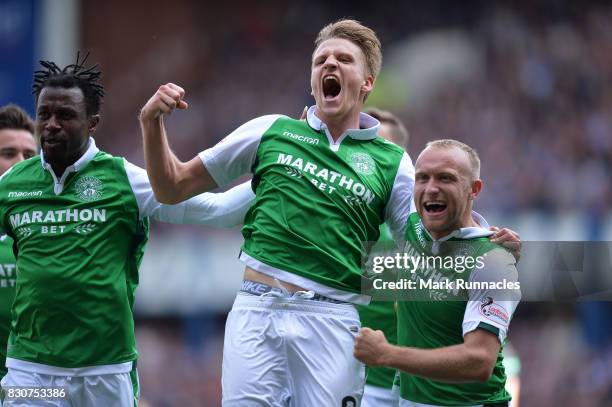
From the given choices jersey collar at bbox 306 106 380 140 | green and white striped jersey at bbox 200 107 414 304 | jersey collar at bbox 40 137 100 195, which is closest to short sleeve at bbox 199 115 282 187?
green and white striped jersey at bbox 200 107 414 304

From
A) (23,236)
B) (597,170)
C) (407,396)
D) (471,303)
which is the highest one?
(597,170)

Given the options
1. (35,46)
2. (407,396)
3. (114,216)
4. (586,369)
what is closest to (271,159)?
(114,216)

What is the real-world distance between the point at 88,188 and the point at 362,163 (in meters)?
1.49

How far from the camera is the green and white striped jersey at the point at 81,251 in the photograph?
227 inches

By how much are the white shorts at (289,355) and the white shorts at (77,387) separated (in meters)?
0.89

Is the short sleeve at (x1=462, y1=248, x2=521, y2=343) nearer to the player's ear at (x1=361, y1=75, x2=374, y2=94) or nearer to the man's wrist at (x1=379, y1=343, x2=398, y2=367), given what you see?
→ the man's wrist at (x1=379, y1=343, x2=398, y2=367)

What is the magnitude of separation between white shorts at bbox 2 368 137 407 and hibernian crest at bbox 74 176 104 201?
37.2 inches

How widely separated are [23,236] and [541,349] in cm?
1145

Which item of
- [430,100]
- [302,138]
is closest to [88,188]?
[302,138]

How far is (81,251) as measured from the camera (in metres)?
5.80

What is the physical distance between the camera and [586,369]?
15531 mm

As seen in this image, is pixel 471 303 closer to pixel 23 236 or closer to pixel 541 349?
pixel 23 236

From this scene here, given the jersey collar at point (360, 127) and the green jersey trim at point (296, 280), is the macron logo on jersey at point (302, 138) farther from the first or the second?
Answer: the green jersey trim at point (296, 280)

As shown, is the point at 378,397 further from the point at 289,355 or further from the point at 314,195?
the point at 314,195
